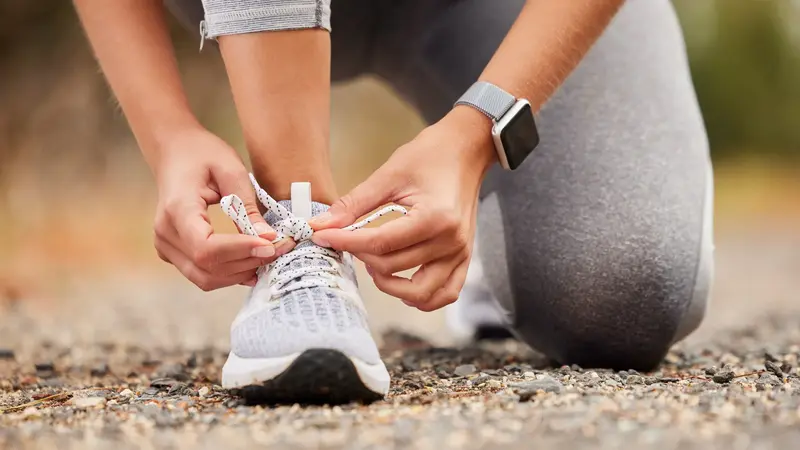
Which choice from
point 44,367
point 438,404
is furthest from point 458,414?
point 44,367

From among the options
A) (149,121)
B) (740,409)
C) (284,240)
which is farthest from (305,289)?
(740,409)

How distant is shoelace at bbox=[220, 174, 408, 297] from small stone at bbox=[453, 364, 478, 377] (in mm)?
257

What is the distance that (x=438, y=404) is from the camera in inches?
37.4

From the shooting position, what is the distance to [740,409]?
0.87 m

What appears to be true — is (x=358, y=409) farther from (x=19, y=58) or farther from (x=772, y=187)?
(x=772, y=187)

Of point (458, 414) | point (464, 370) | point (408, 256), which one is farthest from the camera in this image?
point (464, 370)

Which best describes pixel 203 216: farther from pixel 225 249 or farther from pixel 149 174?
pixel 149 174

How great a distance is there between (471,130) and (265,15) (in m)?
0.27

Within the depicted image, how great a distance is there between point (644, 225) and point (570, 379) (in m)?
0.36

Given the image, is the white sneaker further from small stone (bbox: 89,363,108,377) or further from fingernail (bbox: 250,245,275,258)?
small stone (bbox: 89,363,108,377)

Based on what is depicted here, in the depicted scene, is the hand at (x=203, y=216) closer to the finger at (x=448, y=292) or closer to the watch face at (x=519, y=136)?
the finger at (x=448, y=292)

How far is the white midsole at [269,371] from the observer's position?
0.92m

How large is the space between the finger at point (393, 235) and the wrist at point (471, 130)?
122 millimetres

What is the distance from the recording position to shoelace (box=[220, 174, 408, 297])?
0.99 metres
